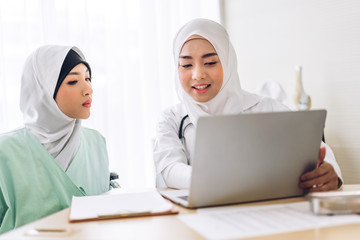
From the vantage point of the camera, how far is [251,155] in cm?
99

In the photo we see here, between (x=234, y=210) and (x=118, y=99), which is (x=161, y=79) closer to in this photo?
(x=118, y=99)

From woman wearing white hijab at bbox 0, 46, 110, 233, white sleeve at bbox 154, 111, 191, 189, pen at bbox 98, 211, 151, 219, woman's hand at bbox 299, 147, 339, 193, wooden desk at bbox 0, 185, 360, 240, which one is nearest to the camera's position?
wooden desk at bbox 0, 185, 360, 240

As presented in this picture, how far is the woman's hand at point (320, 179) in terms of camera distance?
109 cm

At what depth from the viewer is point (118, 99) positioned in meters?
2.96

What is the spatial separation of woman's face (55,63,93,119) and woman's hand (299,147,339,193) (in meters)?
0.99

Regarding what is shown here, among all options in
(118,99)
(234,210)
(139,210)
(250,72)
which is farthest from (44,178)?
(250,72)

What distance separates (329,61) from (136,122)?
4.63 feet

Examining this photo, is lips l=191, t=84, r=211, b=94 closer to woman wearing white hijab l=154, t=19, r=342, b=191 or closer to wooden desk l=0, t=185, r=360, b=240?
woman wearing white hijab l=154, t=19, r=342, b=191

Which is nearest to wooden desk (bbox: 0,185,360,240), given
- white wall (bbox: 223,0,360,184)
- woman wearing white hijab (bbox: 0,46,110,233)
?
woman wearing white hijab (bbox: 0,46,110,233)

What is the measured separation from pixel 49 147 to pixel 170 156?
1.71ft

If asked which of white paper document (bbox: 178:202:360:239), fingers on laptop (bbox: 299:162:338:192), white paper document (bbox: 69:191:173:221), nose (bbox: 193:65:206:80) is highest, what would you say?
nose (bbox: 193:65:206:80)

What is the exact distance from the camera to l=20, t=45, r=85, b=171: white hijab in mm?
1699

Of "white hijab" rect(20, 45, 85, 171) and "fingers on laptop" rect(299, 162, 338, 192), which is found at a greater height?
"white hijab" rect(20, 45, 85, 171)

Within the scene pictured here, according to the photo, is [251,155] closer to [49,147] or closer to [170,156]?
[170,156]
